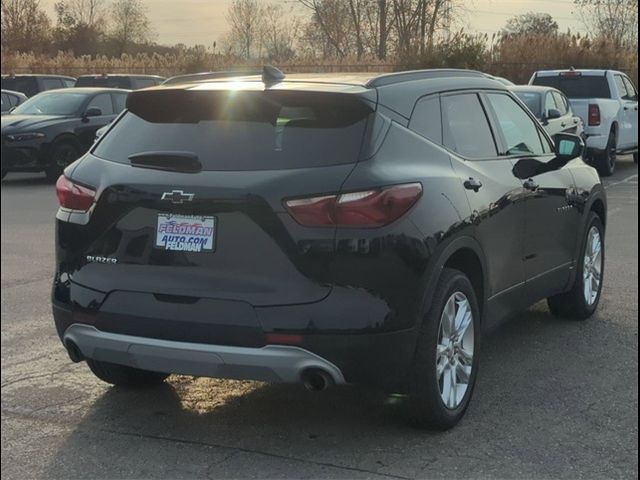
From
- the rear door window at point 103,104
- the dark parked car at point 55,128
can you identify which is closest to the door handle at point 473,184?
the dark parked car at point 55,128

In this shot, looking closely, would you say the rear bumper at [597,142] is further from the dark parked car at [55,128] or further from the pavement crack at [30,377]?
the pavement crack at [30,377]

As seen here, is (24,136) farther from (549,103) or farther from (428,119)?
(428,119)

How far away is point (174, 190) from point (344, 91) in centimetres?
88

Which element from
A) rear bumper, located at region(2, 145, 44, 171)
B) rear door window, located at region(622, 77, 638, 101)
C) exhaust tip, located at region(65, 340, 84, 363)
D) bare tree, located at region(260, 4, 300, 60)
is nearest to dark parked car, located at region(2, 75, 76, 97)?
rear bumper, located at region(2, 145, 44, 171)

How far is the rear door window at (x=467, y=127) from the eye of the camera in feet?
15.0

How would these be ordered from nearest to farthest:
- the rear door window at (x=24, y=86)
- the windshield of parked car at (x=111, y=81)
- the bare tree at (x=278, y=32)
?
the bare tree at (x=278, y=32) < the windshield of parked car at (x=111, y=81) < the rear door window at (x=24, y=86)

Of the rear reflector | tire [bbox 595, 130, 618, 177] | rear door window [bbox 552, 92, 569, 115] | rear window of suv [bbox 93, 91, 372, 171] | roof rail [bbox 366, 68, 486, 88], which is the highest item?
roof rail [bbox 366, 68, 486, 88]

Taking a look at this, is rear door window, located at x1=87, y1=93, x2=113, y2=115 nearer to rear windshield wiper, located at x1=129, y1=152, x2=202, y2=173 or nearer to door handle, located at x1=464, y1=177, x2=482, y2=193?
rear windshield wiper, located at x1=129, y1=152, x2=202, y2=173

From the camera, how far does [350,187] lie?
11.9 ft

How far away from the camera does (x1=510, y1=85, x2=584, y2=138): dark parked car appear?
43.9 ft

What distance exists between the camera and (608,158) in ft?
52.6

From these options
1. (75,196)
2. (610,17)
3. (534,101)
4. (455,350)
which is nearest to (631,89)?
(534,101)

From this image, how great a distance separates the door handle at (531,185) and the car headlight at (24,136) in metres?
9.87

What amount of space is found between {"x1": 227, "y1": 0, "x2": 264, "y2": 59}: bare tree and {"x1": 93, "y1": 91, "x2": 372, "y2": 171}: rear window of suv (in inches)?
9.5
